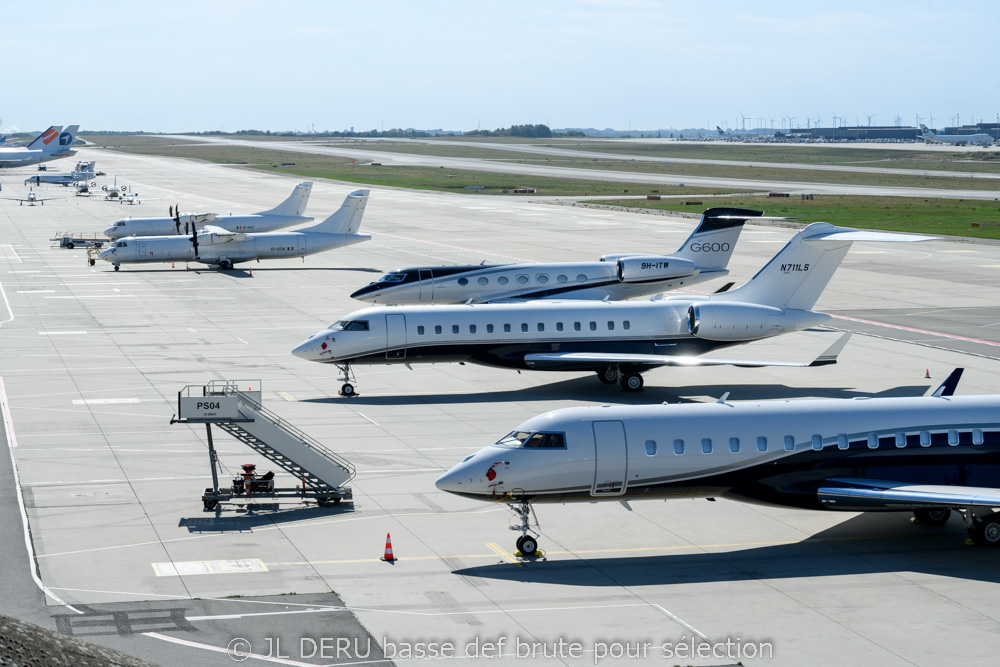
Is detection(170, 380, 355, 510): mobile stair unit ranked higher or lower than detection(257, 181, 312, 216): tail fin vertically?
lower

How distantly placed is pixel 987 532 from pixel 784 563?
4.76 m

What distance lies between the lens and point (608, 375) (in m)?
43.0

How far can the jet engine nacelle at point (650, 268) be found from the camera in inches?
2127

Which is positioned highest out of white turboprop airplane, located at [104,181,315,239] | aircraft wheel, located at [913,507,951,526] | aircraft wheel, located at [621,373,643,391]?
white turboprop airplane, located at [104,181,315,239]

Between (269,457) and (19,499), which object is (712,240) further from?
(19,499)

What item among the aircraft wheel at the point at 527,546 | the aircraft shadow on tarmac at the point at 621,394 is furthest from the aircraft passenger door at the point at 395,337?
the aircraft wheel at the point at 527,546

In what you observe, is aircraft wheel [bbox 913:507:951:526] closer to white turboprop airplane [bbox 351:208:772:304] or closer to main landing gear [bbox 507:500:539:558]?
main landing gear [bbox 507:500:539:558]

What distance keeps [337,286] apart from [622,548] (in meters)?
49.7

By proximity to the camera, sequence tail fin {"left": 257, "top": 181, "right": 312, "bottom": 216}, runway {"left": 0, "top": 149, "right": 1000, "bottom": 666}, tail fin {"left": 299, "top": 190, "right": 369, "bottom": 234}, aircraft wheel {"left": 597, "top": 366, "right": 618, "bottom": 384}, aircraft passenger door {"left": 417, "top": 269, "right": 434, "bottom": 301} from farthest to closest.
Result: 1. tail fin {"left": 257, "top": 181, "right": 312, "bottom": 216}
2. tail fin {"left": 299, "top": 190, "right": 369, "bottom": 234}
3. aircraft passenger door {"left": 417, "top": 269, "right": 434, "bottom": 301}
4. aircraft wheel {"left": 597, "top": 366, "right": 618, "bottom": 384}
5. runway {"left": 0, "top": 149, "right": 1000, "bottom": 666}

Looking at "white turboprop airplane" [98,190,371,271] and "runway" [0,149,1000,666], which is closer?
"runway" [0,149,1000,666]

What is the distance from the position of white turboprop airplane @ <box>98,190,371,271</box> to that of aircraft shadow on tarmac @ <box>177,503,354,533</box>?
53.9m

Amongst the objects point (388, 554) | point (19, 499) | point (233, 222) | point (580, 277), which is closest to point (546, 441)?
point (388, 554)

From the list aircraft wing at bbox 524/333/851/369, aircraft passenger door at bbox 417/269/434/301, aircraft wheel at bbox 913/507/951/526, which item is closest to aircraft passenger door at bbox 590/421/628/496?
aircraft wheel at bbox 913/507/951/526

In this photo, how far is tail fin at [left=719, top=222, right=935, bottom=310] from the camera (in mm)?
42188
